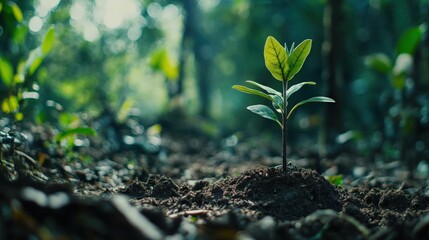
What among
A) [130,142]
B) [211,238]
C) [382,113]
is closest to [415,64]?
[382,113]

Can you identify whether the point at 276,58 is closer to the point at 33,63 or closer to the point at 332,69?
the point at 33,63

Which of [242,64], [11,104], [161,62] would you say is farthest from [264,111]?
[242,64]

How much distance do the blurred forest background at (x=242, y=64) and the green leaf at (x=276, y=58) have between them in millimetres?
2558

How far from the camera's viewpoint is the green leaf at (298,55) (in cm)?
269

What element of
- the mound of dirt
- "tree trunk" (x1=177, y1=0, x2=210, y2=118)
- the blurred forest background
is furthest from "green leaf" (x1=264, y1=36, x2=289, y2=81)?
"tree trunk" (x1=177, y1=0, x2=210, y2=118)

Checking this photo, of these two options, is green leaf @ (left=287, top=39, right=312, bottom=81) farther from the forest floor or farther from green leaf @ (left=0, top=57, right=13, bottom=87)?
green leaf @ (left=0, top=57, right=13, bottom=87)

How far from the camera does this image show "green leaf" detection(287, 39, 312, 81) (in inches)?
106

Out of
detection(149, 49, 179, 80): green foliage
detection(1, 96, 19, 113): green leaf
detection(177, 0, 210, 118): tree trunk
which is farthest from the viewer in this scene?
detection(177, 0, 210, 118): tree trunk

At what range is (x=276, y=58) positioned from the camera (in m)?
2.72

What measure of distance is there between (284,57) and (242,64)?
1477cm

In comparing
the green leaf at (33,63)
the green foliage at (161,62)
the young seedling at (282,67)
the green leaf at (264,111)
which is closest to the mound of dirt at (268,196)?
the young seedling at (282,67)

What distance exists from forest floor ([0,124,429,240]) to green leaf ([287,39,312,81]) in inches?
24.1

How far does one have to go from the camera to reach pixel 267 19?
1588cm

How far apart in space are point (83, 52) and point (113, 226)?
1267cm
